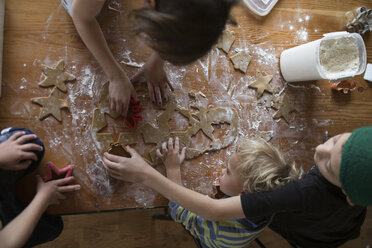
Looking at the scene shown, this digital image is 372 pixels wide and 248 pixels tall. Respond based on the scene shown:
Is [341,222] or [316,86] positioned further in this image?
[316,86]

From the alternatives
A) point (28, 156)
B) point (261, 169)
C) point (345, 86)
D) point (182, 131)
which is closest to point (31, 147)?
point (28, 156)

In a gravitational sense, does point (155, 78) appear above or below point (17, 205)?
above

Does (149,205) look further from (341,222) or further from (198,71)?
(341,222)

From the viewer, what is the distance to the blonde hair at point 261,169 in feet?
2.63

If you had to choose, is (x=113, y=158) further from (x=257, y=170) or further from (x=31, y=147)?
(x=257, y=170)

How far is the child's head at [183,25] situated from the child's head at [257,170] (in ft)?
1.25

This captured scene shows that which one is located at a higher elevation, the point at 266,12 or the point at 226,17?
the point at 266,12

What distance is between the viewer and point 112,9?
36.2 inches

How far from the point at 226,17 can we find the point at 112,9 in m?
0.52

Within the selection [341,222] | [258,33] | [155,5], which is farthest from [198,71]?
[341,222]

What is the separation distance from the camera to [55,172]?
816mm

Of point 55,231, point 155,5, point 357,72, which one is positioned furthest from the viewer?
point 357,72

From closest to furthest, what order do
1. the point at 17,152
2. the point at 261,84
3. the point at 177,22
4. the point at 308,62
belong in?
the point at 177,22 < the point at 17,152 < the point at 308,62 < the point at 261,84

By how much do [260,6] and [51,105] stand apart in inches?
34.7
